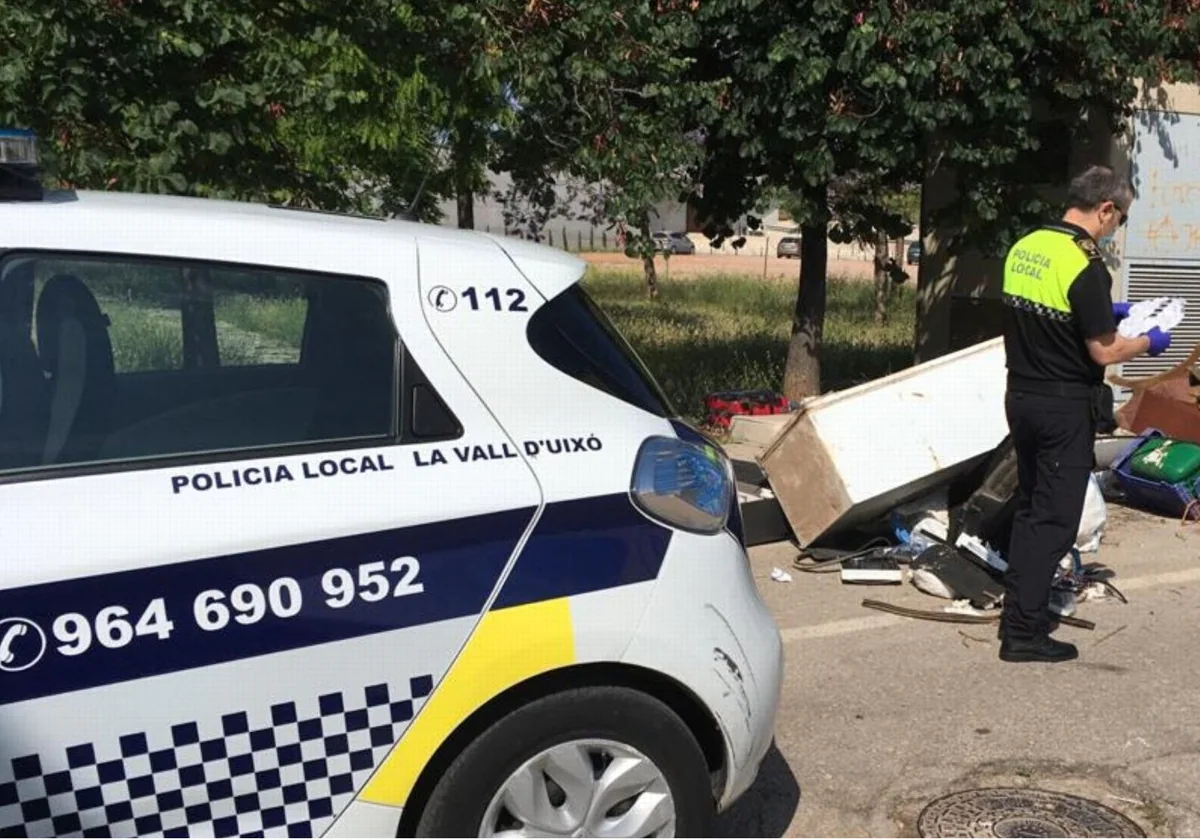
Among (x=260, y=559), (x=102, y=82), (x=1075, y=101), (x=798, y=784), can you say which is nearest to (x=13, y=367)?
(x=260, y=559)

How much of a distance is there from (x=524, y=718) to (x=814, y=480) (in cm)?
380

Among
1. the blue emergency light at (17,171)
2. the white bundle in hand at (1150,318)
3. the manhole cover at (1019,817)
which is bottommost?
the manhole cover at (1019,817)

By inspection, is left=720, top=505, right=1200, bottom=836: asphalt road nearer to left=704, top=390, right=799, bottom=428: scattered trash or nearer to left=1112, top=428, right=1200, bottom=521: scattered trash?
left=1112, top=428, right=1200, bottom=521: scattered trash

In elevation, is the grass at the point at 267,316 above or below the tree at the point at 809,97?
below

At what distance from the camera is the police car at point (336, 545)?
2.11 meters

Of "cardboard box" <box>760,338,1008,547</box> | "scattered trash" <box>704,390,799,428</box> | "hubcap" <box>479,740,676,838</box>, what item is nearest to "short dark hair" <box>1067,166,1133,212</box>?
"cardboard box" <box>760,338,1008,547</box>

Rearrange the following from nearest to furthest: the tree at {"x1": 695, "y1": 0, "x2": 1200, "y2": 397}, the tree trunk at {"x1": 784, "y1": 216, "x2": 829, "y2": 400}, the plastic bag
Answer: the plastic bag, the tree at {"x1": 695, "y1": 0, "x2": 1200, "y2": 397}, the tree trunk at {"x1": 784, "y1": 216, "x2": 829, "y2": 400}

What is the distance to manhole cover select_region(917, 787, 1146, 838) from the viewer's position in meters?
3.33

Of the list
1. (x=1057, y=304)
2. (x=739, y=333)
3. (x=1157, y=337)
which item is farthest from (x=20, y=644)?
(x=739, y=333)

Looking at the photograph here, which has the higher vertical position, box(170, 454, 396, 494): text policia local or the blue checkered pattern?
box(170, 454, 396, 494): text policia local

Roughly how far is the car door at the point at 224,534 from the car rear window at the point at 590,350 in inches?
10.0

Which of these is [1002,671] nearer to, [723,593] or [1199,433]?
[723,593]

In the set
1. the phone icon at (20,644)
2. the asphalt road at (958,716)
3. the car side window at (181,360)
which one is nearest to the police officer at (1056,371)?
the asphalt road at (958,716)

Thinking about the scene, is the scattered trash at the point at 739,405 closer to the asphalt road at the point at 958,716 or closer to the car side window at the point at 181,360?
the asphalt road at the point at 958,716
